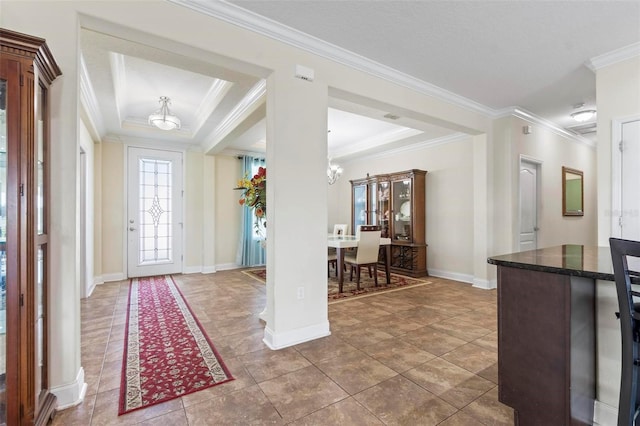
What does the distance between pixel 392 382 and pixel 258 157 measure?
5.40 m

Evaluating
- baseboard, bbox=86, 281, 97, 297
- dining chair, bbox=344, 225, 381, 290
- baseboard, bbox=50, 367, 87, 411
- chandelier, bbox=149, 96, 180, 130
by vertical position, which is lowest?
baseboard, bbox=86, 281, 97, 297

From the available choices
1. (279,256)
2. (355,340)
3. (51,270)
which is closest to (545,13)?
(279,256)

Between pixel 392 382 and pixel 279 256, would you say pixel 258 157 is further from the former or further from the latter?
pixel 392 382

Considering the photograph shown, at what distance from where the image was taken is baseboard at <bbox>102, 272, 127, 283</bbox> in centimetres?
503

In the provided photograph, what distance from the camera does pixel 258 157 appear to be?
644 centimetres

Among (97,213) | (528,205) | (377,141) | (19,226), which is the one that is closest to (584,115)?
(528,205)

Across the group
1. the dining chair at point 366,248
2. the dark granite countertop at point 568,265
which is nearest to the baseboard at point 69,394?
the dark granite countertop at point 568,265

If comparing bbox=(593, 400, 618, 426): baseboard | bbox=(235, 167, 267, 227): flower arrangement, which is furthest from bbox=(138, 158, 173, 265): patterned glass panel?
bbox=(593, 400, 618, 426): baseboard

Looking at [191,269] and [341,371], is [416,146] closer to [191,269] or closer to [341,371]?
[341,371]

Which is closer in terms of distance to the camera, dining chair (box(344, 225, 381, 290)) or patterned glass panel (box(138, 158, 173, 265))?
dining chair (box(344, 225, 381, 290))

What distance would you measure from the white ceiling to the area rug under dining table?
2.55 m

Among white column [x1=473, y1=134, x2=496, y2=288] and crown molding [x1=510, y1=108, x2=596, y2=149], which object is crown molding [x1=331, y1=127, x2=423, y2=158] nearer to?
white column [x1=473, y1=134, x2=496, y2=288]

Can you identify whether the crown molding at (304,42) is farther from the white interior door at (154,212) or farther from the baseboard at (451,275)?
the white interior door at (154,212)

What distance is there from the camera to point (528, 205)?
15.4 feet
